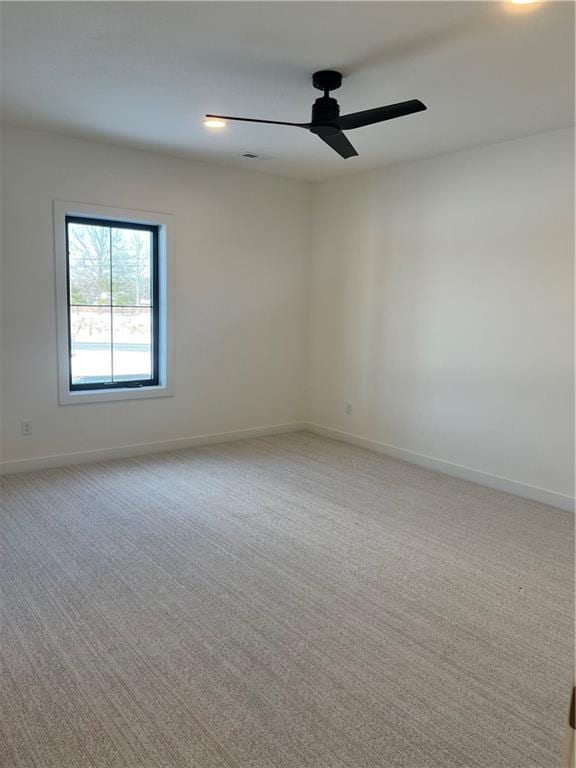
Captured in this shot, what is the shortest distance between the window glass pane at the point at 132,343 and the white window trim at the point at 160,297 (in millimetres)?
127

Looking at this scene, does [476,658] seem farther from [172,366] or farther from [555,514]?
[172,366]

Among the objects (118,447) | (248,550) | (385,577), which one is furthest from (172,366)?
(385,577)

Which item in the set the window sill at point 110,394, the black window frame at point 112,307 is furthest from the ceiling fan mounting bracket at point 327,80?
the window sill at point 110,394

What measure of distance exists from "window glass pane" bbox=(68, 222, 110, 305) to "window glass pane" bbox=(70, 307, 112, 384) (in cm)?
11

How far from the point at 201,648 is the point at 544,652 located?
1.41m

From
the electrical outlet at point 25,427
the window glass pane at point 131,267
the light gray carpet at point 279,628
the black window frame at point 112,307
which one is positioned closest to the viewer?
the light gray carpet at point 279,628

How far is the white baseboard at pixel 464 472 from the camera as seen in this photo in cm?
400

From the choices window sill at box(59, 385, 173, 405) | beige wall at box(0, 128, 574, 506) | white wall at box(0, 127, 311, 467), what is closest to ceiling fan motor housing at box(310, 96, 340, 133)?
beige wall at box(0, 128, 574, 506)

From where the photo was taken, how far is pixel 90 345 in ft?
15.6

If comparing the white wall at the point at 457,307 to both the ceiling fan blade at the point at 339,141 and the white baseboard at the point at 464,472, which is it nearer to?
the white baseboard at the point at 464,472

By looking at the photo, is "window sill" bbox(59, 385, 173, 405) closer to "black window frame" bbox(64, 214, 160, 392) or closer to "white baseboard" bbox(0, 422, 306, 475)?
"black window frame" bbox(64, 214, 160, 392)

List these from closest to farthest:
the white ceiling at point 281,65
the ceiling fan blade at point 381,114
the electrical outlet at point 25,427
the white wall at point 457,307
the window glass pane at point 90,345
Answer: the white ceiling at point 281,65, the ceiling fan blade at point 381,114, the white wall at point 457,307, the electrical outlet at point 25,427, the window glass pane at point 90,345

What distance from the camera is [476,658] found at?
2256mm

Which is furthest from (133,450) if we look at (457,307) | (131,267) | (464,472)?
(457,307)
